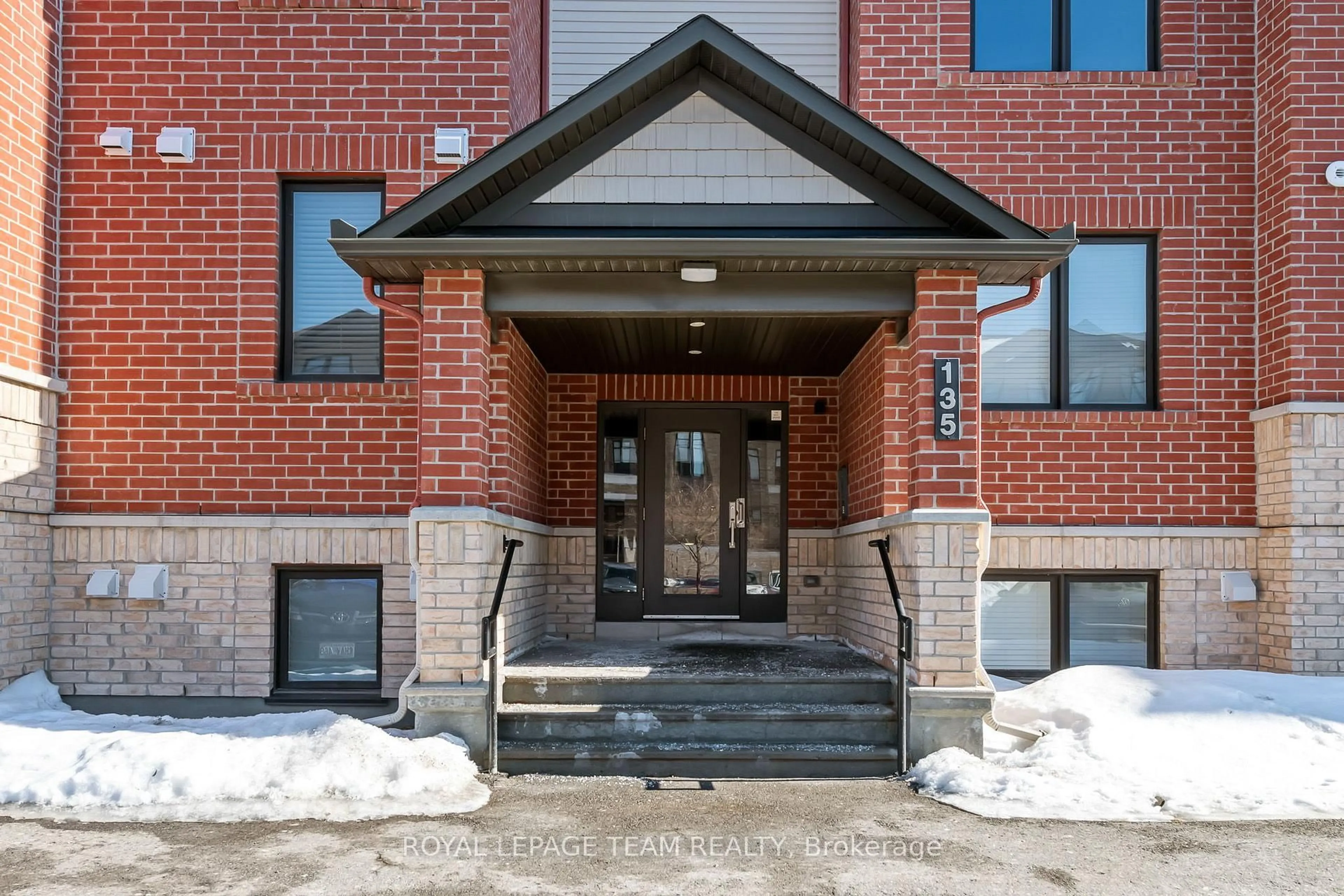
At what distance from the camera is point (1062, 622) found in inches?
356

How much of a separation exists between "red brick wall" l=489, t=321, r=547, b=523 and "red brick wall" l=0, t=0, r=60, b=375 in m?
3.53

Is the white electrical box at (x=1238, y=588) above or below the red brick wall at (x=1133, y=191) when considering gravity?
below

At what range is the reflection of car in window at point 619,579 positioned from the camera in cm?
1018

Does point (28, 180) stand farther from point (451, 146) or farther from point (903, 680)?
point (903, 680)

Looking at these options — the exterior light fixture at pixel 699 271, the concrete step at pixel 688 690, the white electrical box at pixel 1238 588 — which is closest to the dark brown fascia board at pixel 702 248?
the exterior light fixture at pixel 699 271

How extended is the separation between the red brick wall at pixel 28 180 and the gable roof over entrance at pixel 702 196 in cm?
291

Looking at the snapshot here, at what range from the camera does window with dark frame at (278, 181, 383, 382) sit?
8.73 m

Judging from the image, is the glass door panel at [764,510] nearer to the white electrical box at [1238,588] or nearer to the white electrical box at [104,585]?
the white electrical box at [1238,588]

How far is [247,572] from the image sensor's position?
8398 millimetres

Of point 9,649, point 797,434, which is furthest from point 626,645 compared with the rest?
point 9,649

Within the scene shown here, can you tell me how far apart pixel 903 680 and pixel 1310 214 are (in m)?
5.12

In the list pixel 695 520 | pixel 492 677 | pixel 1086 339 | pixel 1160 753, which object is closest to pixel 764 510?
pixel 695 520

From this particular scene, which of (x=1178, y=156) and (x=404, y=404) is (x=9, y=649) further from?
(x=1178, y=156)

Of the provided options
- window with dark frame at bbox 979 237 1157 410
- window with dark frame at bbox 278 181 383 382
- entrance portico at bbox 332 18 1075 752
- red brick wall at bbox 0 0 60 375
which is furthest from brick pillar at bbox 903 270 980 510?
red brick wall at bbox 0 0 60 375
